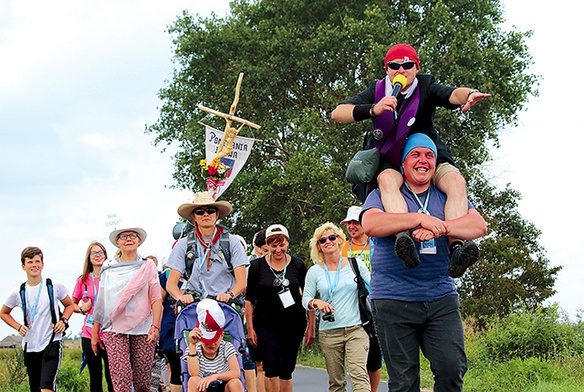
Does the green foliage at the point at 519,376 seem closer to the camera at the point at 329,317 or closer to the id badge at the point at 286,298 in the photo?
the camera at the point at 329,317

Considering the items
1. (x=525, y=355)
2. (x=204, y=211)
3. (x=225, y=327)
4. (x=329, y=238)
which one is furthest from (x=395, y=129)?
(x=525, y=355)

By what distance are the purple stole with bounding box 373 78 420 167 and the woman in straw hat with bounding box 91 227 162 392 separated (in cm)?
442

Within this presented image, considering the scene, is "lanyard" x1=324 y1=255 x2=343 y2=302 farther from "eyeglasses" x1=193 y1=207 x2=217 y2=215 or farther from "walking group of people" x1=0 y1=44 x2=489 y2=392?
"eyeglasses" x1=193 y1=207 x2=217 y2=215

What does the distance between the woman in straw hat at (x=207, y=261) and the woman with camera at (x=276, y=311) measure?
4.44 feet

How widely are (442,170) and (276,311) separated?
457cm

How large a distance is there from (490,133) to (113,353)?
23.5m

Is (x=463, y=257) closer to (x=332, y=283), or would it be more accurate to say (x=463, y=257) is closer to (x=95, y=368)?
(x=332, y=283)

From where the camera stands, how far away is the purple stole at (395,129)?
5570mm

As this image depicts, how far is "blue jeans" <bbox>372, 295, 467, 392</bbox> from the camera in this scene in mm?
5145

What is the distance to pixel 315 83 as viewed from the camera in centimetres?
3114

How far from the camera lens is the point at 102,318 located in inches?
372

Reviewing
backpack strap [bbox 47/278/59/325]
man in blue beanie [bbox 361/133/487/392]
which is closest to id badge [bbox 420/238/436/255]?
man in blue beanie [bbox 361/133/487/392]

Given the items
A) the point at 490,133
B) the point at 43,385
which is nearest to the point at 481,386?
the point at 43,385

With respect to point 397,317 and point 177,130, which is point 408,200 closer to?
point 397,317
